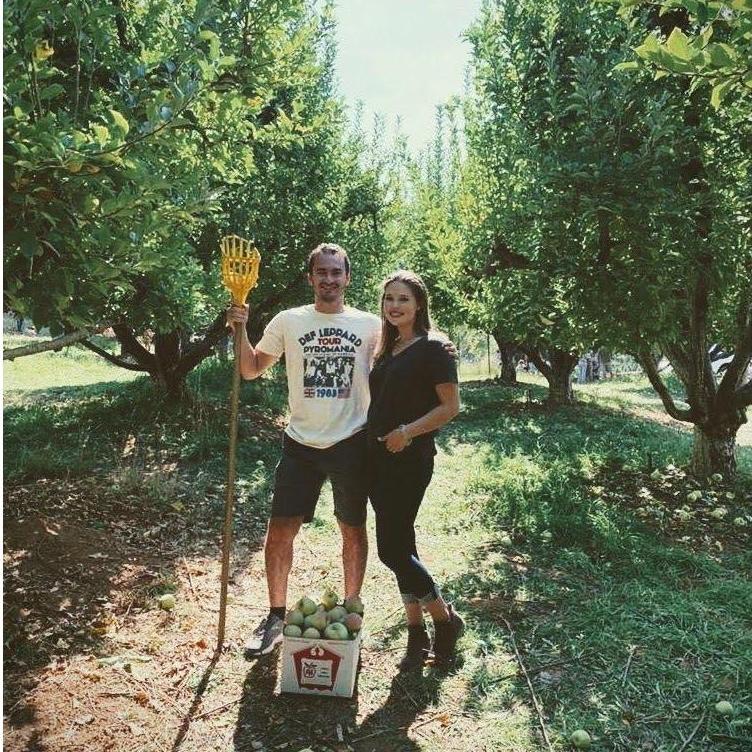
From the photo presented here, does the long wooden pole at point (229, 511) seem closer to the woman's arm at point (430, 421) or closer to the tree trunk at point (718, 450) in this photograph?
the woman's arm at point (430, 421)

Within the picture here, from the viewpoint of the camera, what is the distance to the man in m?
4.02

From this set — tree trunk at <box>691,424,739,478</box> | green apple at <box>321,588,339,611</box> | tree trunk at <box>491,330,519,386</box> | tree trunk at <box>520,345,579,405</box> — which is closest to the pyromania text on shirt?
green apple at <box>321,588,339,611</box>

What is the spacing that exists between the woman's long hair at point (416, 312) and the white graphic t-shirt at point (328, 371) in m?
0.20

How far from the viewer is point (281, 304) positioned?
41.8 ft

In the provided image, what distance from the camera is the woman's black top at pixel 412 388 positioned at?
367 centimetres

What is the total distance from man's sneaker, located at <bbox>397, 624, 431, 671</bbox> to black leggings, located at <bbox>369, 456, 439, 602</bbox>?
1.48ft

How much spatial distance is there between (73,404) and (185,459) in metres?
4.81

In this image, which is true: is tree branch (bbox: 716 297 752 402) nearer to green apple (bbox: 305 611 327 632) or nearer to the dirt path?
the dirt path

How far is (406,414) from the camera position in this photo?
3.72m

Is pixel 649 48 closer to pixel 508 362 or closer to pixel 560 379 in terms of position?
pixel 560 379

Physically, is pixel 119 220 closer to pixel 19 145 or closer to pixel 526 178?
pixel 19 145

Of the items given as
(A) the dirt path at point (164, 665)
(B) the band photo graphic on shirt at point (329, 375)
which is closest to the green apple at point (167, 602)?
(A) the dirt path at point (164, 665)

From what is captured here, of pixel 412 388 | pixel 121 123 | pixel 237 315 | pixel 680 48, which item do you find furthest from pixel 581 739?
→ pixel 121 123

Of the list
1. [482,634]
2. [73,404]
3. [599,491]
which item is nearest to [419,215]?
[73,404]
